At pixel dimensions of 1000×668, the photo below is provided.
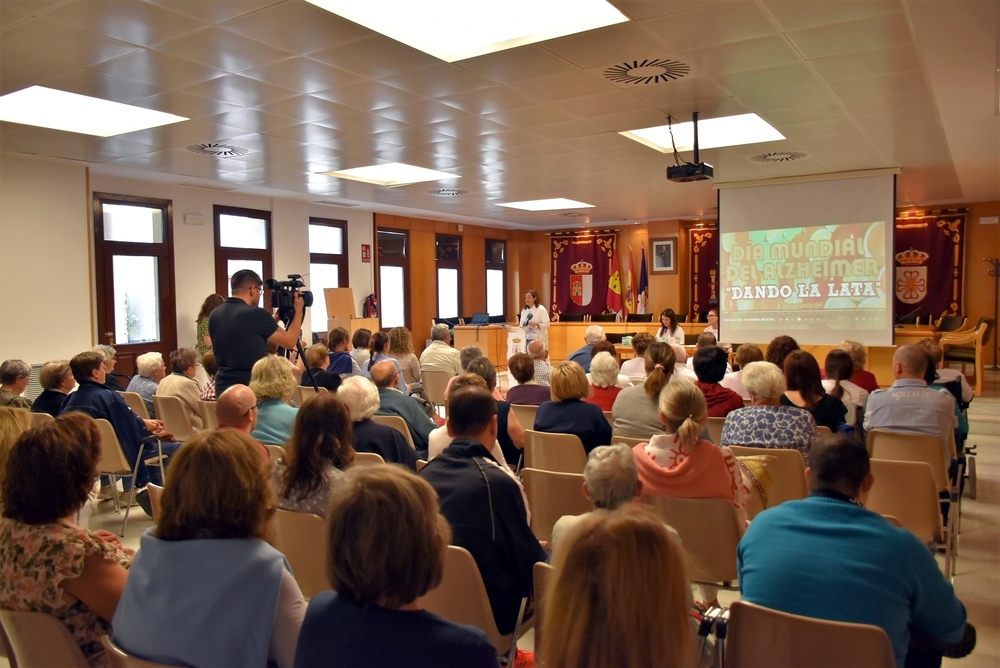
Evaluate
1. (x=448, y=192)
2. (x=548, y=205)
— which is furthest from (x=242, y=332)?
(x=548, y=205)

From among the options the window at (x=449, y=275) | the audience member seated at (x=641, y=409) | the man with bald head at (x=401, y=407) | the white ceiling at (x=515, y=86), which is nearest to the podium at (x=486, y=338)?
the window at (x=449, y=275)

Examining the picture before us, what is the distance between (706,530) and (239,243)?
9.66 meters

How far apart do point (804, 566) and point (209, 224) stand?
10188mm

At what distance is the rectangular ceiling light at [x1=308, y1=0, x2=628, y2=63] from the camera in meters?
3.99

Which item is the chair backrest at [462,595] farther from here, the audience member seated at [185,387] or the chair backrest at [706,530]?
the audience member seated at [185,387]

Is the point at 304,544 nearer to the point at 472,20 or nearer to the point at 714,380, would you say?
the point at 714,380

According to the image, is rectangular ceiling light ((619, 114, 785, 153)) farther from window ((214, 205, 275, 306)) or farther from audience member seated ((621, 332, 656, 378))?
window ((214, 205, 275, 306))

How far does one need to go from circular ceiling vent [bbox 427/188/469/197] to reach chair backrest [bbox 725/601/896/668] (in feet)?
29.9

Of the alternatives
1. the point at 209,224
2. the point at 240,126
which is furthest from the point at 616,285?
the point at 240,126

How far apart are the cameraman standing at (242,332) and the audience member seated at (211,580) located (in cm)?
272

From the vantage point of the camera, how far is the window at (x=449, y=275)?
48.9 feet

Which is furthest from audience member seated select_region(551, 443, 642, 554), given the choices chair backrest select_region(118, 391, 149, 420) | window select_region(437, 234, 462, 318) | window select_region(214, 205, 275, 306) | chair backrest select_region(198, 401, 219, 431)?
window select_region(437, 234, 462, 318)

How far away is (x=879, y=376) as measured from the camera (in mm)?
10133

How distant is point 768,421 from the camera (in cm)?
334
